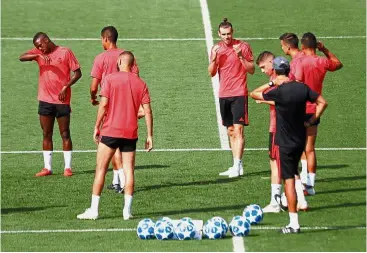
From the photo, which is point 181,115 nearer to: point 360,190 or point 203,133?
point 203,133

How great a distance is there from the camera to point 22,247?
16.6 m

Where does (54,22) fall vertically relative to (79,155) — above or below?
above

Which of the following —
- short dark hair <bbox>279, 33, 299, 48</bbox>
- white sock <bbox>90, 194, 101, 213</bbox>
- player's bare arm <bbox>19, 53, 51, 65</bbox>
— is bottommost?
white sock <bbox>90, 194, 101, 213</bbox>

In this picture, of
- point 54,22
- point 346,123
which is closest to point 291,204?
point 346,123

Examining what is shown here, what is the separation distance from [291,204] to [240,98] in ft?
17.5

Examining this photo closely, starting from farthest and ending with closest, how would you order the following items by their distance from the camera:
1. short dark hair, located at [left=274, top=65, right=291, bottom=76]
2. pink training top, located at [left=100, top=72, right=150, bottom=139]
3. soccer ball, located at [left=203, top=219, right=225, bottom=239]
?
pink training top, located at [left=100, top=72, right=150, bottom=139] < short dark hair, located at [left=274, top=65, right=291, bottom=76] < soccer ball, located at [left=203, top=219, right=225, bottom=239]

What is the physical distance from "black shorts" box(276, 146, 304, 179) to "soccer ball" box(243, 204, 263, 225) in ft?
2.38

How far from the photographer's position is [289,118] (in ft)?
57.1

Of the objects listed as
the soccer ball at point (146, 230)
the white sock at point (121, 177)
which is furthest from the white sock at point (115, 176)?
the soccer ball at point (146, 230)

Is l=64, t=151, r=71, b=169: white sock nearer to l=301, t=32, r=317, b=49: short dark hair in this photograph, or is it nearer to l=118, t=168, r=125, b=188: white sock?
l=118, t=168, r=125, b=188: white sock

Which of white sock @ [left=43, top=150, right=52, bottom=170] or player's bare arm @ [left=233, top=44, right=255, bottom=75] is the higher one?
player's bare arm @ [left=233, top=44, right=255, bottom=75]

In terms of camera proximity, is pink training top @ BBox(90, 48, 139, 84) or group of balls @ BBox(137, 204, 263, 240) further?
pink training top @ BBox(90, 48, 139, 84)

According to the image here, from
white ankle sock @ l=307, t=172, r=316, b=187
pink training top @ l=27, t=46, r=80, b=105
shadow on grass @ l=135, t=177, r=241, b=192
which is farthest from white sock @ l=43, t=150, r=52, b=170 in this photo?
white ankle sock @ l=307, t=172, r=316, b=187

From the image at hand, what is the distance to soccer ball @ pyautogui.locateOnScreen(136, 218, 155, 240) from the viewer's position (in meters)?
17.0
